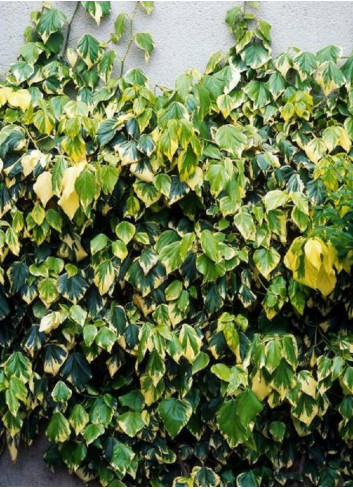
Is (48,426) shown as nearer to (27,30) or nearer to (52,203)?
(52,203)

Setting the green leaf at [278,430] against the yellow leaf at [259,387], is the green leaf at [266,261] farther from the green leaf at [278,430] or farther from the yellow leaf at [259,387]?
the green leaf at [278,430]

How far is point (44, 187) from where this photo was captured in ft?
8.96

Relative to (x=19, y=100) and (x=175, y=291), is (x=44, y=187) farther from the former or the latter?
(x=175, y=291)

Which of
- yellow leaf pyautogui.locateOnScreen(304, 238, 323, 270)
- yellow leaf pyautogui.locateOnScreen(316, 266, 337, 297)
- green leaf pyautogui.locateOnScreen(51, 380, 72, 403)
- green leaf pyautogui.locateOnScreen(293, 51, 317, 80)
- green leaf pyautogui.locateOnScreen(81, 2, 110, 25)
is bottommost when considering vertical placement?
green leaf pyautogui.locateOnScreen(51, 380, 72, 403)

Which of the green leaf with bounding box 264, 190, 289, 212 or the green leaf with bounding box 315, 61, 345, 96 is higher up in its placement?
the green leaf with bounding box 315, 61, 345, 96

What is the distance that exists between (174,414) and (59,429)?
0.48 m

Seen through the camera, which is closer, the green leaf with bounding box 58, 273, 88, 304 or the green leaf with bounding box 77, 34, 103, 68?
the green leaf with bounding box 58, 273, 88, 304

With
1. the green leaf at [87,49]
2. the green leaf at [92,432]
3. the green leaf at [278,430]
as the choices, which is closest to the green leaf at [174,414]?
the green leaf at [92,432]

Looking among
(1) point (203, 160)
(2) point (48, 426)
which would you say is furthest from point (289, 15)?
(2) point (48, 426)

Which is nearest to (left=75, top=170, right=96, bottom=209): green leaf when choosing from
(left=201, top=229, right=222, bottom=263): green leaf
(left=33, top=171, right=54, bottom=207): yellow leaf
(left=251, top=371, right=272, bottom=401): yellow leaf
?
(left=33, top=171, right=54, bottom=207): yellow leaf

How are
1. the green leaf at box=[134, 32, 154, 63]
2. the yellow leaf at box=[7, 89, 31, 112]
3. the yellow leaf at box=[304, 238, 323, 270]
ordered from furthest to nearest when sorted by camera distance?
the green leaf at box=[134, 32, 154, 63] → the yellow leaf at box=[7, 89, 31, 112] → the yellow leaf at box=[304, 238, 323, 270]

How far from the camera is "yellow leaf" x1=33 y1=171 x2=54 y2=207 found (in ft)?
8.96

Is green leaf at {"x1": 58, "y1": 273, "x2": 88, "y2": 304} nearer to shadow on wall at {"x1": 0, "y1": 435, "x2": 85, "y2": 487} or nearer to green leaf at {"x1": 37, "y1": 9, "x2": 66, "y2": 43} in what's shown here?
shadow on wall at {"x1": 0, "y1": 435, "x2": 85, "y2": 487}

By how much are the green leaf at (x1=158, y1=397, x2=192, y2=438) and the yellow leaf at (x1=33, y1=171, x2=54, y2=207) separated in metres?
0.96
